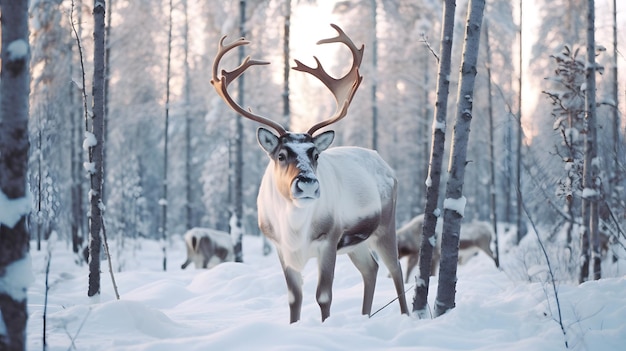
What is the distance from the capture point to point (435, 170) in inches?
204

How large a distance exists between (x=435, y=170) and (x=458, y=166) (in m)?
0.48

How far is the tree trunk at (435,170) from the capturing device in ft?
16.8

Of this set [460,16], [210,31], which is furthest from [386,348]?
[210,31]

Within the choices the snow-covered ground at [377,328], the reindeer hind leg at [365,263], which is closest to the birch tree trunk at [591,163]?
the snow-covered ground at [377,328]

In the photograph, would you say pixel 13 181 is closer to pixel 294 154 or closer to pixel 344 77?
pixel 294 154

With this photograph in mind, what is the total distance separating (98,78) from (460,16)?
997cm

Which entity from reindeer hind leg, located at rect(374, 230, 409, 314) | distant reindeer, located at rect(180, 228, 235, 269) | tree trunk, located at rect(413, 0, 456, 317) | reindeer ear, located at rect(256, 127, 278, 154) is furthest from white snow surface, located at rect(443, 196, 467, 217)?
distant reindeer, located at rect(180, 228, 235, 269)

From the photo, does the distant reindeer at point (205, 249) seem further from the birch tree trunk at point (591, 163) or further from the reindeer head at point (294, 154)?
the birch tree trunk at point (591, 163)

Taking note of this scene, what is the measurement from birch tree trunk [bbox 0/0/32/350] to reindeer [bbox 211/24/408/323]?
7.61ft

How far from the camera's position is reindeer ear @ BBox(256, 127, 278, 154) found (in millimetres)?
5070

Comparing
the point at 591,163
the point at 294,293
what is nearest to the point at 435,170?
the point at 294,293

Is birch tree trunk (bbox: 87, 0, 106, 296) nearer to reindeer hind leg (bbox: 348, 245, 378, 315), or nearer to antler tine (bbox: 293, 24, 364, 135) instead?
antler tine (bbox: 293, 24, 364, 135)

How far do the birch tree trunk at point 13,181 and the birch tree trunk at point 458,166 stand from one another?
10.9ft

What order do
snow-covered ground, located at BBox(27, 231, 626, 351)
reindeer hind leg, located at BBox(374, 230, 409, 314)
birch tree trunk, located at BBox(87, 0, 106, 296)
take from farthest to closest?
1. reindeer hind leg, located at BBox(374, 230, 409, 314)
2. birch tree trunk, located at BBox(87, 0, 106, 296)
3. snow-covered ground, located at BBox(27, 231, 626, 351)
